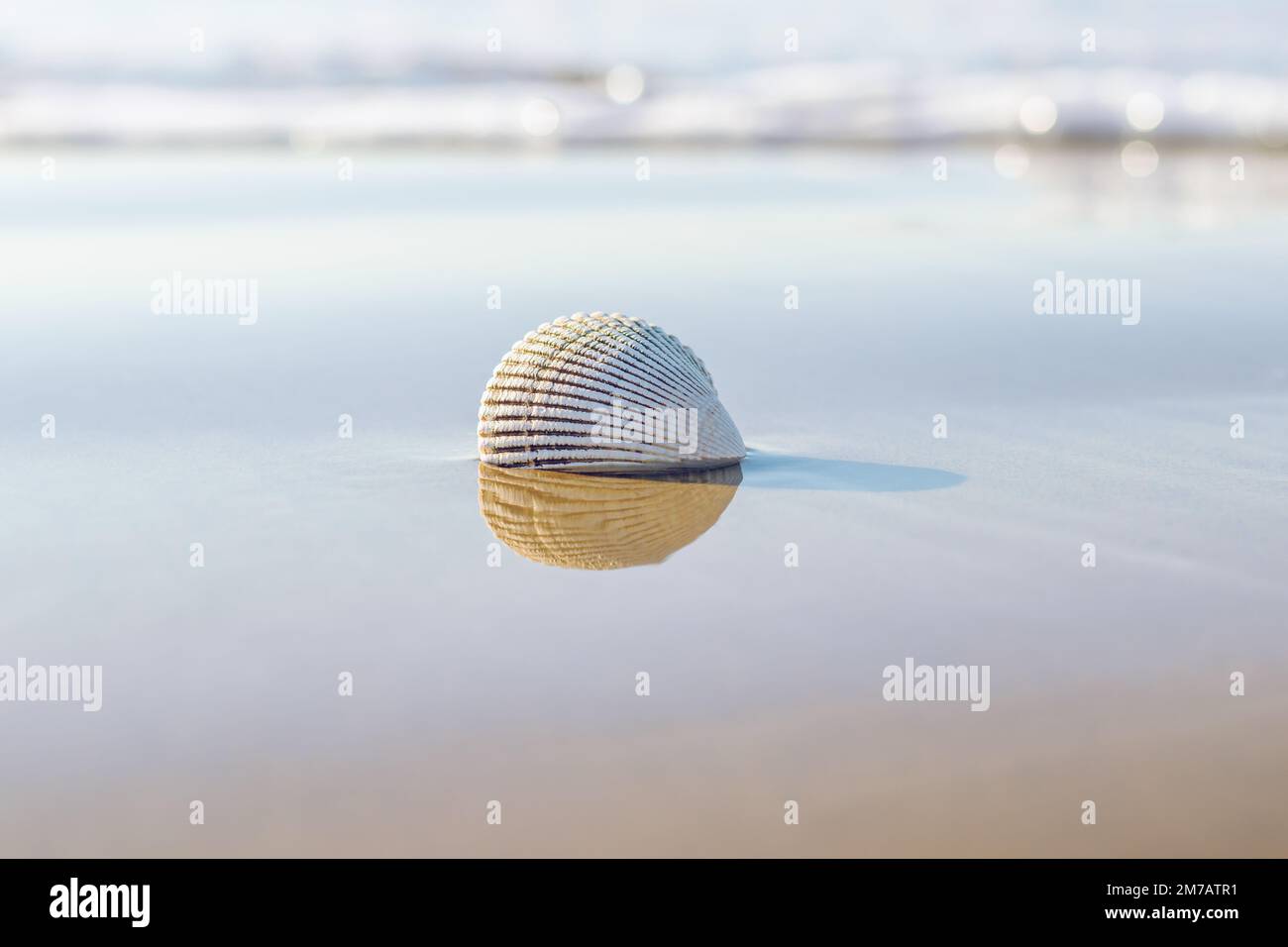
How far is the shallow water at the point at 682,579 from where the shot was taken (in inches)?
127

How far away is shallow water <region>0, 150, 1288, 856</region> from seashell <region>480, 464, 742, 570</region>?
0.08 metres

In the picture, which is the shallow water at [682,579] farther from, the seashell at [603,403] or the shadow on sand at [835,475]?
the seashell at [603,403]

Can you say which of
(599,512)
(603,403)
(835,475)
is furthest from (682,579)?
(835,475)


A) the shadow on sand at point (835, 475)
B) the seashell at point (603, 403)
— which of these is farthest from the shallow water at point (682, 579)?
the seashell at point (603, 403)

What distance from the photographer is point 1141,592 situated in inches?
173

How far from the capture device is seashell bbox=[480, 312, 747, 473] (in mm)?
5469

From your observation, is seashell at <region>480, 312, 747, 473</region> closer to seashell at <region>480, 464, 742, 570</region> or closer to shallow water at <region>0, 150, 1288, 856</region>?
seashell at <region>480, 464, 742, 570</region>

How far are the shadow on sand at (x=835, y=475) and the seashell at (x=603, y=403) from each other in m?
0.21

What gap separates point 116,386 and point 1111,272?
6.02 metres

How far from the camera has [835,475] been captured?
566cm

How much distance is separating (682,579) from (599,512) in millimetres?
679

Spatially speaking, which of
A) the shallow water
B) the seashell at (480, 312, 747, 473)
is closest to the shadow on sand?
the shallow water

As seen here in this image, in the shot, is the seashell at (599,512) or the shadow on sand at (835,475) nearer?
the seashell at (599,512)
